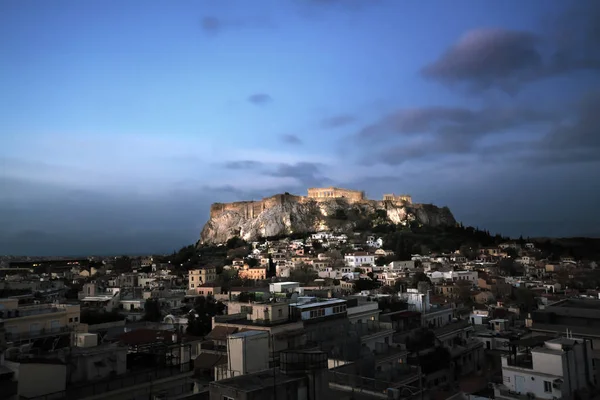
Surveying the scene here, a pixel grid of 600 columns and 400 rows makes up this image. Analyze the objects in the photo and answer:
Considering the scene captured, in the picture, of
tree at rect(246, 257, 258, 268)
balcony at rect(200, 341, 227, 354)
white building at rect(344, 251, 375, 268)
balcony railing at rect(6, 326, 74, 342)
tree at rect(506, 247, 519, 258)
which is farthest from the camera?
tree at rect(506, 247, 519, 258)

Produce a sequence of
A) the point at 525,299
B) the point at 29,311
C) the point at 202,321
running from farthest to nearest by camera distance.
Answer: the point at 525,299, the point at 202,321, the point at 29,311

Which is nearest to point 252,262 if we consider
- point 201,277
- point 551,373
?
point 201,277

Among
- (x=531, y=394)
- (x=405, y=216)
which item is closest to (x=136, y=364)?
(x=531, y=394)

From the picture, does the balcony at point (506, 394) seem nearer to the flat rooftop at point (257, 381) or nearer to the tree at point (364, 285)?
the flat rooftop at point (257, 381)

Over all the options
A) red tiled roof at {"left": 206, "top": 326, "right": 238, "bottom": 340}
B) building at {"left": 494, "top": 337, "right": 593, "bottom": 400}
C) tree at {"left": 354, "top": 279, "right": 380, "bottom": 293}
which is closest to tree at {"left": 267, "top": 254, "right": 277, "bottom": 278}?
tree at {"left": 354, "top": 279, "right": 380, "bottom": 293}

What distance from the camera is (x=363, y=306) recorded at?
2202 cm

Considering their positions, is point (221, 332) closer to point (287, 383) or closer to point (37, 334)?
point (37, 334)

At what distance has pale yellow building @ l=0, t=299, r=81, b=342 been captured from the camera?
17.6 metres

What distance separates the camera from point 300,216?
10306 cm

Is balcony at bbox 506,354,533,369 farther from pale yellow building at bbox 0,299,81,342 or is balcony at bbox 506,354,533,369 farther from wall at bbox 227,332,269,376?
pale yellow building at bbox 0,299,81,342

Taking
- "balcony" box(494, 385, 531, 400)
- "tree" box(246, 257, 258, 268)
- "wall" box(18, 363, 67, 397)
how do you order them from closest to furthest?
"wall" box(18, 363, 67, 397), "balcony" box(494, 385, 531, 400), "tree" box(246, 257, 258, 268)

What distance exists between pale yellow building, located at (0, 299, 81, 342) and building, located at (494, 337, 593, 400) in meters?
15.9

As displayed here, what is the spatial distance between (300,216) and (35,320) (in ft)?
279

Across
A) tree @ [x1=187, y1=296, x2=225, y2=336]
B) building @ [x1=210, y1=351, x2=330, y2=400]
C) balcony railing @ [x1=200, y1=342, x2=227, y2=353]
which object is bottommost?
tree @ [x1=187, y1=296, x2=225, y2=336]
